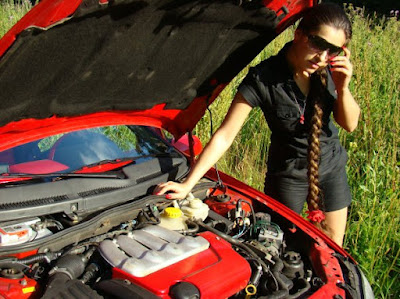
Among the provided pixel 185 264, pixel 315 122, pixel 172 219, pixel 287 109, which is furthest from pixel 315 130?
pixel 185 264

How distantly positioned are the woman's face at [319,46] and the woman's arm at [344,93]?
6 cm

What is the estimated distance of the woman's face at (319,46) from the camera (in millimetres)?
2406

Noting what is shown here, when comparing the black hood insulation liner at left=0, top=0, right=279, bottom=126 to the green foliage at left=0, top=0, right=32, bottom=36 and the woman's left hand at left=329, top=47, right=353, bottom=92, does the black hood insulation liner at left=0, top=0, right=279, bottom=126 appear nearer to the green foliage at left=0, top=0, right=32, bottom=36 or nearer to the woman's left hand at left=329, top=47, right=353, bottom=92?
the woman's left hand at left=329, top=47, right=353, bottom=92

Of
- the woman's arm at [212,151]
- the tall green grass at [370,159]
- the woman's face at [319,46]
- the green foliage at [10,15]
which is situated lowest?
the tall green grass at [370,159]

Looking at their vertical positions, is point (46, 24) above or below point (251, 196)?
above

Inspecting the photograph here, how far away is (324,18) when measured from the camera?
239 centimetres

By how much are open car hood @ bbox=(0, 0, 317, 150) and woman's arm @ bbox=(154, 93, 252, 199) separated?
170mm

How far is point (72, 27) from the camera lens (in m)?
1.66

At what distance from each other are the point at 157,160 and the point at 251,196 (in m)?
0.61

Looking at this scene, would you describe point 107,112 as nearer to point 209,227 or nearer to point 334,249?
point 209,227

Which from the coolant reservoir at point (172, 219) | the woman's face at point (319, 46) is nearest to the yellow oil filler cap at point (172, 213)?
the coolant reservoir at point (172, 219)

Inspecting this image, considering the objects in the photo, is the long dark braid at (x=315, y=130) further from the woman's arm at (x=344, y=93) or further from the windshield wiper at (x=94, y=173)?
the windshield wiper at (x=94, y=173)

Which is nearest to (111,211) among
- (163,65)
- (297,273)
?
(163,65)

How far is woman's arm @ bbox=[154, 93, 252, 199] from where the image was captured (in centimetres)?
254
